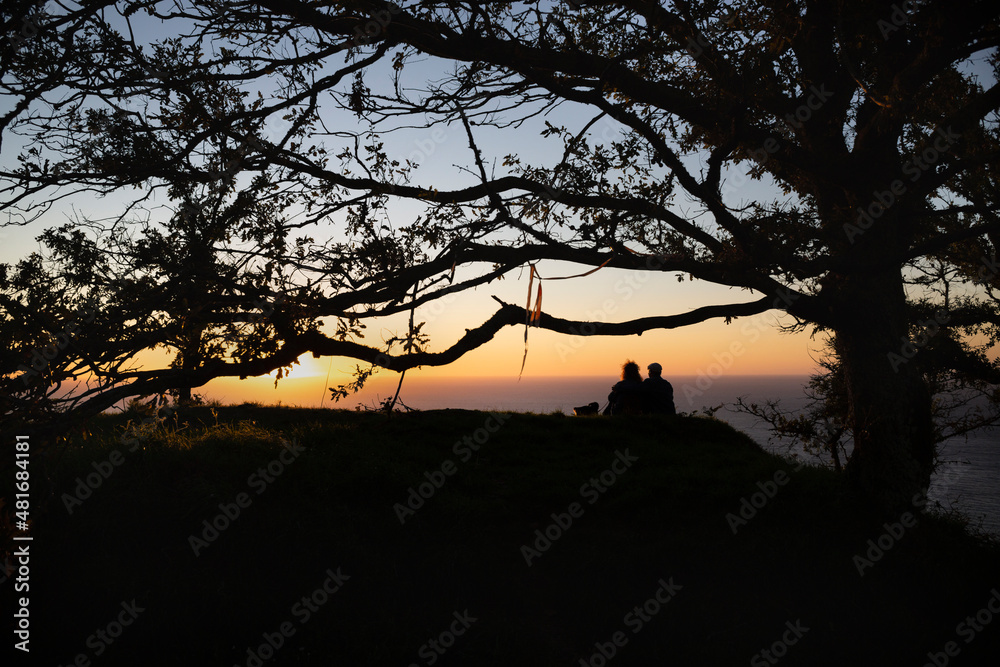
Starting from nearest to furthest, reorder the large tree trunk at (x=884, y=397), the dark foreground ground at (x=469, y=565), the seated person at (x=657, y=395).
Answer: the dark foreground ground at (x=469, y=565)
the large tree trunk at (x=884, y=397)
the seated person at (x=657, y=395)

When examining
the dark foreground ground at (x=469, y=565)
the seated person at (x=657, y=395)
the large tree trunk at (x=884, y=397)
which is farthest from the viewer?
the seated person at (x=657, y=395)

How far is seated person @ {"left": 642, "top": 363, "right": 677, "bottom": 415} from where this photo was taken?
1334 cm

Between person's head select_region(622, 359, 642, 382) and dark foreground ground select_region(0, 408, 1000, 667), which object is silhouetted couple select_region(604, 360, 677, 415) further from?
dark foreground ground select_region(0, 408, 1000, 667)

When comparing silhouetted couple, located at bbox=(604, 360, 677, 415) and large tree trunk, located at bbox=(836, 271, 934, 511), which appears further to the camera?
silhouetted couple, located at bbox=(604, 360, 677, 415)

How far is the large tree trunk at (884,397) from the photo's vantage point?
7891 millimetres

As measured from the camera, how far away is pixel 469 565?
6.72 meters

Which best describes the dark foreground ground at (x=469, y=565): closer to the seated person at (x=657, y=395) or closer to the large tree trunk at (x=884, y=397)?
the large tree trunk at (x=884, y=397)

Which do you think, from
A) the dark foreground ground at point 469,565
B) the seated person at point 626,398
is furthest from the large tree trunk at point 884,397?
the seated person at point 626,398

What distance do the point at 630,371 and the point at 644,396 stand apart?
2.26ft

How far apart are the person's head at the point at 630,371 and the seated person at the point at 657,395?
1.01 feet

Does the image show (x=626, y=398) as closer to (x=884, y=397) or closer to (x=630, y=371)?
(x=630, y=371)

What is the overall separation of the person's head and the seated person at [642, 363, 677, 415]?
0.31 metres

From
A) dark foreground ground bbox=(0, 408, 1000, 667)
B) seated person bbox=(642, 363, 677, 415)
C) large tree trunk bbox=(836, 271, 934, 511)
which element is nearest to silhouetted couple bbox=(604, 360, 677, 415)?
seated person bbox=(642, 363, 677, 415)

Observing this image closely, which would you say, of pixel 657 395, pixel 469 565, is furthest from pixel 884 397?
pixel 469 565
